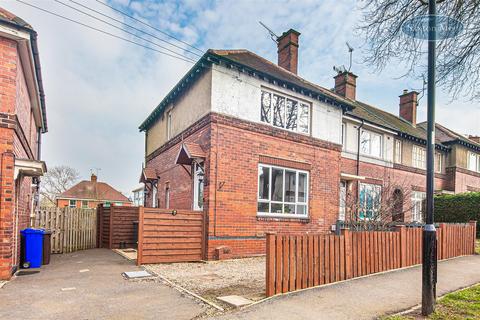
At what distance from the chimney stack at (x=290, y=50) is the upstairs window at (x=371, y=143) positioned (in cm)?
521

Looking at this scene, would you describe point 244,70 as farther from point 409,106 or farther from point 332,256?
point 409,106

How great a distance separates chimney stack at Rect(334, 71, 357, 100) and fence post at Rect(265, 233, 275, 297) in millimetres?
16143

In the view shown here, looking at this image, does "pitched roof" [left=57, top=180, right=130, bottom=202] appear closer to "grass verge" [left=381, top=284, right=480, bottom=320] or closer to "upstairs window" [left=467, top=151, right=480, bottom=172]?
"upstairs window" [left=467, top=151, right=480, bottom=172]

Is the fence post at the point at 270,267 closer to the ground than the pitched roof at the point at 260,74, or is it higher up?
closer to the ground

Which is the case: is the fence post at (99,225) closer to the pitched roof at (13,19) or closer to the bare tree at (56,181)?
the pitched roof at (13,19)

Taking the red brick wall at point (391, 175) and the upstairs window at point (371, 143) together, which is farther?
the upstairs window at point (371, 143)

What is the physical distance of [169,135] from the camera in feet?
53.2

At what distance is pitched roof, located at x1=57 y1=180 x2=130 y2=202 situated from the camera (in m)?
48.6

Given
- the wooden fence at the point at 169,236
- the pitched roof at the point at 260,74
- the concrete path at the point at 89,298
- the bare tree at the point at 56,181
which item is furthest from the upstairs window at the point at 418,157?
the bare tree at the point at 56,181

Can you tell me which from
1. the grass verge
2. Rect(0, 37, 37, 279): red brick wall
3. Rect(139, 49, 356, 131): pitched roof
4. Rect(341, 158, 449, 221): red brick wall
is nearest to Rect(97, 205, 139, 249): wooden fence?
Rect(139, 49, 356, 131): pitched roof

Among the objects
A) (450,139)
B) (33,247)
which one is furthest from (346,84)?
(33,247)

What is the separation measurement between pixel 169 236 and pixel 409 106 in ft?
71.3

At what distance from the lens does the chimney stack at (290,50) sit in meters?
16.9

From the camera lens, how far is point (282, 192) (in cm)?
1273
